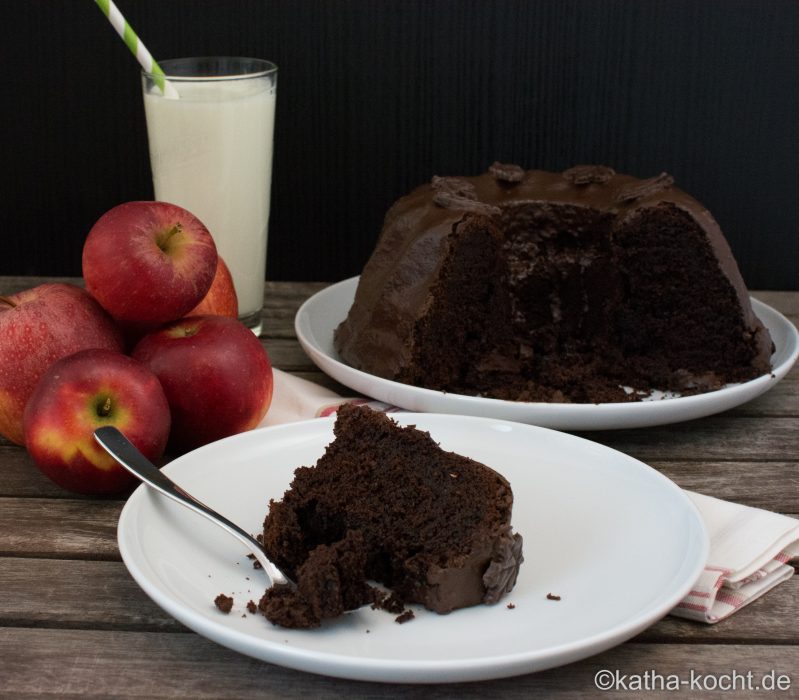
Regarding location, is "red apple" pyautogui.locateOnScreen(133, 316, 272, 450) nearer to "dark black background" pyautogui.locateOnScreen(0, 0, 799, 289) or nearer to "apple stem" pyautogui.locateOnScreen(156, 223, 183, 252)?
"apple stem" pyautogui.locateOnScreen(156, 223, 183, 252)

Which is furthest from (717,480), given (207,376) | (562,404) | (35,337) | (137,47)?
(137,47)

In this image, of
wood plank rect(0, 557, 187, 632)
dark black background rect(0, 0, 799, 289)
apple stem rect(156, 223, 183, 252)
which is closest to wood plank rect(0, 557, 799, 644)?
wood plank rect(0, 557, 187, 632)

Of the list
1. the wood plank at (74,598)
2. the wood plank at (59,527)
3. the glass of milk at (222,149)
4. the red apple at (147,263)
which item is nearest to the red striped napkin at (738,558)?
the wood plank at (74,598)

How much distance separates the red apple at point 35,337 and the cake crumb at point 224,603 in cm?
65

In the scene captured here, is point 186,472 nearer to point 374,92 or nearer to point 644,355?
point 644,355

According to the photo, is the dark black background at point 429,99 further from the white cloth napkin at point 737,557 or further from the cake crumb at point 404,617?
the cake crumb at point 404,617

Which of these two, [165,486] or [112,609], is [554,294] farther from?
[112,609]

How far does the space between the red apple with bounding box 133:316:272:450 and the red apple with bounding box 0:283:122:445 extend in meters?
0.09

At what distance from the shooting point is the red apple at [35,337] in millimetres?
1666

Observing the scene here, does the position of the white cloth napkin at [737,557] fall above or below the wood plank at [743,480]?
above

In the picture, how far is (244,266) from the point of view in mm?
2309

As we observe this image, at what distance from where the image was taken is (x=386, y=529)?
1.30 meters

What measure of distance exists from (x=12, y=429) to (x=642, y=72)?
5.68 ft

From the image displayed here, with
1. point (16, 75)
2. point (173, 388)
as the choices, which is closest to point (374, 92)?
point (16, 75)
